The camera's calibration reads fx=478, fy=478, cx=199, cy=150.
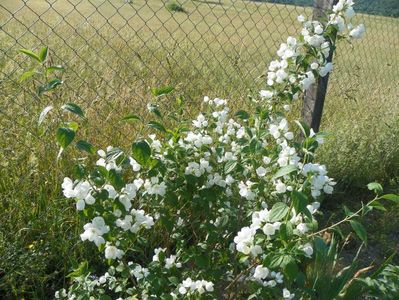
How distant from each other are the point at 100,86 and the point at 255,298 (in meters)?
1.66

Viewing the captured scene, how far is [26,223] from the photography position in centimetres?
217

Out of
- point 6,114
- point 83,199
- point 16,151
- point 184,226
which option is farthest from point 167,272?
point 6,114

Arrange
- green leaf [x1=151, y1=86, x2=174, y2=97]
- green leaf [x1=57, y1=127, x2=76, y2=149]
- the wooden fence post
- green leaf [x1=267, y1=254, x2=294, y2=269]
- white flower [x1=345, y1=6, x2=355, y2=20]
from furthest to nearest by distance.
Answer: the wooden fence post
white flower [x1=345, y1=6, x2=355, y2=20]
green leaf [x1=151, y1=86, x2=174, y2=97]
green leaf [x1=267, y1=254, x2=294, y2=269]
green leaf [x1=57, y1=127, x2=76, y2=149]

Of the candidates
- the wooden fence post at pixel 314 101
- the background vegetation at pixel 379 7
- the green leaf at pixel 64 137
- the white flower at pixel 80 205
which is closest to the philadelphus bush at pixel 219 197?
the white flower at pixel 80 205

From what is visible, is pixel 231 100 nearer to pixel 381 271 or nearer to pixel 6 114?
pixel 6 114

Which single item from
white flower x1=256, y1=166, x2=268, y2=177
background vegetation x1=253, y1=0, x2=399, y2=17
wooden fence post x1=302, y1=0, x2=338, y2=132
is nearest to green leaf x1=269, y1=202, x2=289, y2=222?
white flower x1=256, y1=166, x2=268, y2=177

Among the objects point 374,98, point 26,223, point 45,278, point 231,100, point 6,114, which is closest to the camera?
point 45,278

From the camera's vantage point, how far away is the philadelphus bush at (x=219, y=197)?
139 cm

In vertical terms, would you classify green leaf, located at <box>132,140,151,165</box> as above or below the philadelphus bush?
above

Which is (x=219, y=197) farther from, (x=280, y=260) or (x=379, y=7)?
(x=379, y=7)

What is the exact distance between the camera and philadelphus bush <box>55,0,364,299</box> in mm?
1390

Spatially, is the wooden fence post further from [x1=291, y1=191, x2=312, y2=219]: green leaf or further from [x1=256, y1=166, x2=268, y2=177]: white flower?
[x1=291, y1=191, x2=312, y2=219]: green leaf

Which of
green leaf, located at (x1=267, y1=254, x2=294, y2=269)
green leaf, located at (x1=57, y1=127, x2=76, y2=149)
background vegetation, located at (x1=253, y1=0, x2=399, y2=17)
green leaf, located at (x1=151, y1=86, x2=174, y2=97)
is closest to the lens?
green leaf, located at (x1=57, y1=127, x2=76, y2=149)

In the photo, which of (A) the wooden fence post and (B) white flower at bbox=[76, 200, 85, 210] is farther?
(A) the wooden fence post
